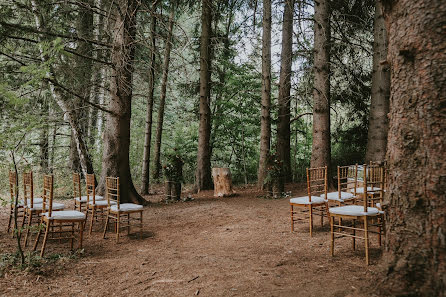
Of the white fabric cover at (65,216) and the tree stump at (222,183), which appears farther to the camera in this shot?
the tree stump at (222,183)

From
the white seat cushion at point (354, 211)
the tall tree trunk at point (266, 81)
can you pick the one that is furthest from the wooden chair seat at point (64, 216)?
the tall tree trunk at point (266, 81)

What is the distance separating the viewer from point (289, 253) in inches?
164

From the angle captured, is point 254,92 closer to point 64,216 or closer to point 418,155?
point 64,216

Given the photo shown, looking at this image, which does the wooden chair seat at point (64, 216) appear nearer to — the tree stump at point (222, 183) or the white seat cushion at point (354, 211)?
the white seat cushion at point (354, 211)

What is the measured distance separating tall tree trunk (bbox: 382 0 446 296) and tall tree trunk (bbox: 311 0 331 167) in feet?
19.1

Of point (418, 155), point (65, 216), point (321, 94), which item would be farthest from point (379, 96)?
point (65, 216)

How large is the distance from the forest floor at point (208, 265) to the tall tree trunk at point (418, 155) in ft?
1.21

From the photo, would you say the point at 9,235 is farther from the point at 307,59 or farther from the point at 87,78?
the point at 307,59

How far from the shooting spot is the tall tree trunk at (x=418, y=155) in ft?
7.54

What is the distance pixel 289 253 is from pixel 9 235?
16.2 feet

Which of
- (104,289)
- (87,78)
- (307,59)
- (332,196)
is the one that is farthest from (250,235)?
(307,59)

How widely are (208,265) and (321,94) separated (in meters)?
6.09

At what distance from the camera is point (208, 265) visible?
12.6ft

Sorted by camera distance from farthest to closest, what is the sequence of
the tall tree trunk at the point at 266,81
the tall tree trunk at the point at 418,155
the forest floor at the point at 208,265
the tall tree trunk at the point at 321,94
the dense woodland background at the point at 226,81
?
1. the tall tree trunk at the point at 266,81
2. the dense woodland background at the point at 226,81
3. the tall tree trunk at the point at 321,94
4. the forest floor at the point at 208,265
5. the tall tree trunk at the point at 418,155
